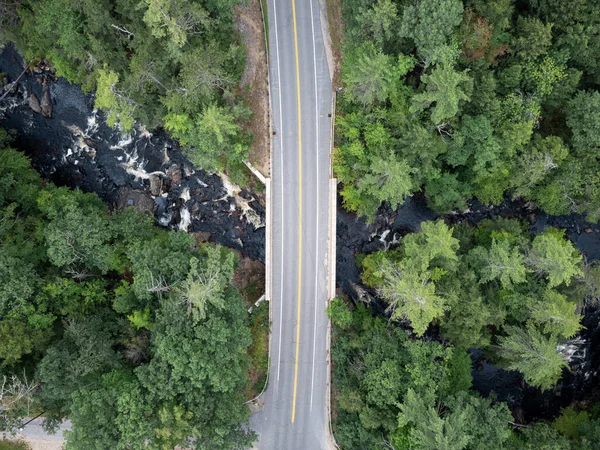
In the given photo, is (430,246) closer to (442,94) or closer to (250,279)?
(442,94)

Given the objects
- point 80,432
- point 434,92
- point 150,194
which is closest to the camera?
point 80,432

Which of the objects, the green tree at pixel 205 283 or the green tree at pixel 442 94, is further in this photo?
the green tree at pixel 205 283

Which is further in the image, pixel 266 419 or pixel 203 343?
pixel 266 419

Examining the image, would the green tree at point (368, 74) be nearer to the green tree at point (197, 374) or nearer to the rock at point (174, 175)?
the rock at point (174, 175)

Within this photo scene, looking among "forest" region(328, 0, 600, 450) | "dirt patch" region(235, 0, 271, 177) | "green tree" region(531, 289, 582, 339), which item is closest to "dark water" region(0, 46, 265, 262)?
"dirt patch" region(235, 0, 271, 177)

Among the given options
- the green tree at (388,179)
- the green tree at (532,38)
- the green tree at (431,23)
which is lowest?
the green tree at (388,179)

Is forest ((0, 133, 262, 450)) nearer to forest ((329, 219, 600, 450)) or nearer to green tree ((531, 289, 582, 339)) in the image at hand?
forest ((329, 219, 600, 450))

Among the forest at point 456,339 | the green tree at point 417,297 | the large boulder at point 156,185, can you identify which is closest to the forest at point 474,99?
the forest at point 456,339

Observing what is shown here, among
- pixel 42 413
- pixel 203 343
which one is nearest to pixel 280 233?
pixel 203 343

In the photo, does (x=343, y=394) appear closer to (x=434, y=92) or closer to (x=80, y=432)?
(x=80, y=432)
